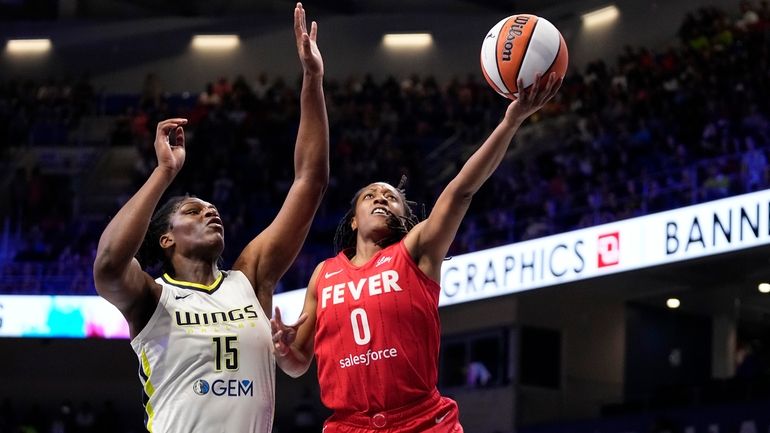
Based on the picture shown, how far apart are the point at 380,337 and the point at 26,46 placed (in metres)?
22.8

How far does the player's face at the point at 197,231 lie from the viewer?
459 cm

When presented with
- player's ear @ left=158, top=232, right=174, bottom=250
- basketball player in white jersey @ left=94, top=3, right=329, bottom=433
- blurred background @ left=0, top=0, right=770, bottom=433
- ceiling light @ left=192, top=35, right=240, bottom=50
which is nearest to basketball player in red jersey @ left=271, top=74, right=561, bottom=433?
basketball player in white jersey @ left=94, top=3, right=329, bottom=433

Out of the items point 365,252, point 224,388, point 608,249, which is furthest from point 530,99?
point 608,249

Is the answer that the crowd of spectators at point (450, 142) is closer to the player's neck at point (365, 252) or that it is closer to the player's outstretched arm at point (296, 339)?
the player's neck at point (365, 252)

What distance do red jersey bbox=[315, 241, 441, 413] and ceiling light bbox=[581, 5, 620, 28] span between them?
1938cm

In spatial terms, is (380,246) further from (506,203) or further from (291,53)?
(291,53)

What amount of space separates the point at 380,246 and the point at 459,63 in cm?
2007

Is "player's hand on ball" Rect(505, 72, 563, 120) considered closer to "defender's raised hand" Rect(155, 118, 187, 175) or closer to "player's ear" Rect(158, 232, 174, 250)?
"defender's raised hand" Rect(155, 118, 187, 175)

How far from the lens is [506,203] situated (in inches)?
659

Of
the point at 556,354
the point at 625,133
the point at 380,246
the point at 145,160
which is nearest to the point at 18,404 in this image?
the point at 145,160

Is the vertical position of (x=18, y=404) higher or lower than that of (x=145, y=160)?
lower

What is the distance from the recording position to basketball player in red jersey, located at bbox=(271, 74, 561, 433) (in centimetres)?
478

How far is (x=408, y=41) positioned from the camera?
999 inches

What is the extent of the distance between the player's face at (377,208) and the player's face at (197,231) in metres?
0.77
